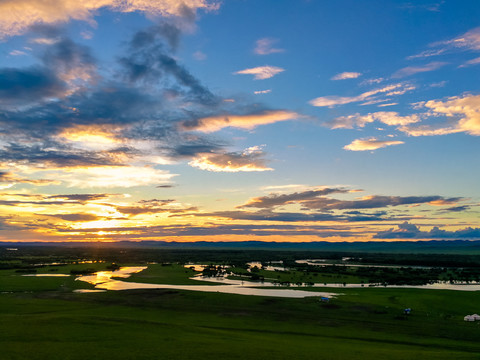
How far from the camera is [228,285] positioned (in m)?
89.1

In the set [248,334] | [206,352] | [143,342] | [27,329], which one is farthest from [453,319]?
[27,329]

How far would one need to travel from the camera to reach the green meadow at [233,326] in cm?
2920

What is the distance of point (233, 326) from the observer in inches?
1729

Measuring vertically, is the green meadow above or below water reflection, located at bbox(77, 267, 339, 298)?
above

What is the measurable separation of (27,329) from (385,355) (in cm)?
3269

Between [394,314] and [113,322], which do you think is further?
[394,314]

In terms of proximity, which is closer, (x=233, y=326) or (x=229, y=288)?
(x=233, y=326)

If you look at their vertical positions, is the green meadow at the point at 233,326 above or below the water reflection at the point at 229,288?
above

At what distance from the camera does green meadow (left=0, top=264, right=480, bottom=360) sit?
29203 millimetres

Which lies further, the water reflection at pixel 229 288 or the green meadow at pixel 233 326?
the water reflection at pixel 229 288

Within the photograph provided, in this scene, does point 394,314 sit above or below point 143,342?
below

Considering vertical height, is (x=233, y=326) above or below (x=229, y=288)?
above

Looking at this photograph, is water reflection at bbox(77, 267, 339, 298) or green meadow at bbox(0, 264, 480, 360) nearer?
green meadow at bbox(0, 264, 480, 360)

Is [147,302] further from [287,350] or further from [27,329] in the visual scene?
[287,350]
